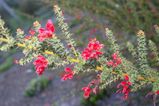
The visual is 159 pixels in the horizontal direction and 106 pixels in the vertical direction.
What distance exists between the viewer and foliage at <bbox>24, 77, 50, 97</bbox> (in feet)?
22.9

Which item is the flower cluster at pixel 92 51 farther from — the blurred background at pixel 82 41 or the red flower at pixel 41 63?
the blurred background at pixel 82 41

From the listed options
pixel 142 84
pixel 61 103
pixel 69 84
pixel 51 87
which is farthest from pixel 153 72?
pixel 51 87

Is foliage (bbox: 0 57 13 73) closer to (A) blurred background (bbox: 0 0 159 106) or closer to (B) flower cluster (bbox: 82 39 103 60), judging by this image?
(A) blurred background (bbox: 0 0 159 106)

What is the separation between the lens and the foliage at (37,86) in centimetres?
699

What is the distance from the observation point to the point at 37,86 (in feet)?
23.1

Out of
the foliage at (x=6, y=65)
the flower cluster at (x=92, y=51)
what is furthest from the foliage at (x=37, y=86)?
the flower cluster at (x=92, y=51)

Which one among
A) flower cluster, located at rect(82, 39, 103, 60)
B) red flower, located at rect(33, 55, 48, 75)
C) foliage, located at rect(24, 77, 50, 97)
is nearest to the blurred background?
foliage, located at rect(24, 77, 50, 97)

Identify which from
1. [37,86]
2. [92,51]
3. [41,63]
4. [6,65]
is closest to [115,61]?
[92,51]

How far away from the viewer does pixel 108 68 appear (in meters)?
2.08

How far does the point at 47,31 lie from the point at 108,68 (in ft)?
1.35

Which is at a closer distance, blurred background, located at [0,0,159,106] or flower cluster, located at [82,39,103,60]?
flower cluster, located at [82,39,103,60]

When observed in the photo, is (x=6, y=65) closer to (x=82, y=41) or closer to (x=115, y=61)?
(x=82, y=41)

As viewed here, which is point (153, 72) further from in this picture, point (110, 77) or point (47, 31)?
point (47, 31)

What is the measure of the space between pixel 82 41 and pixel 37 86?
279 cm
